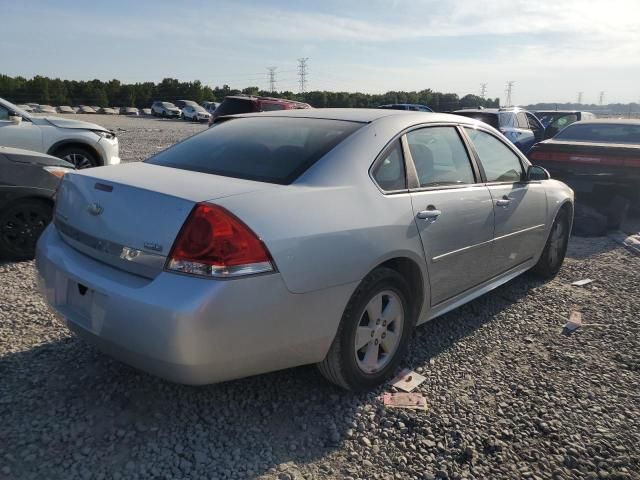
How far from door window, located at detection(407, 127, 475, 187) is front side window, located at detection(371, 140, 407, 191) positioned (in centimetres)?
15

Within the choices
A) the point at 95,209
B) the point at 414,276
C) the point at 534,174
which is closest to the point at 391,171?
the point at 414,276

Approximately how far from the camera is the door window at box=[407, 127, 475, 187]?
3383 millimetres

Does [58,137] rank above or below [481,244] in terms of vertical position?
above

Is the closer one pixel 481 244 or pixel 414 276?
pixel 414 276

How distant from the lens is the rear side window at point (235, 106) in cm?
1352

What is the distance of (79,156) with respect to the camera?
325 inches

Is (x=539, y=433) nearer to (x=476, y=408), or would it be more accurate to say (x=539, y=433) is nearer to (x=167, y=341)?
(x=476, y=408)

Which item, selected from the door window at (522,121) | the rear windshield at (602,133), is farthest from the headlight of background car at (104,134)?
the door window at (522,121)

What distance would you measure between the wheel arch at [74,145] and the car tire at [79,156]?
3cm

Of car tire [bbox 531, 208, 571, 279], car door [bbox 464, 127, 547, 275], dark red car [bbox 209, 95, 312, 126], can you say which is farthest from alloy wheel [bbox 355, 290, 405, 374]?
dark red car [bbox 209, 95, 312, 126]

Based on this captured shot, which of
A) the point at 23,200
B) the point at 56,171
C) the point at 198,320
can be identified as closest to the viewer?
the point at 198,320

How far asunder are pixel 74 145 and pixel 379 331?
22.6ft

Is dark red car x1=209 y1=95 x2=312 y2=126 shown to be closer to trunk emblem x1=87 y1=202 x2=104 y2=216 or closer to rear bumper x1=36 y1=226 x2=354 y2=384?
trunk emblem x1=87 y1=202 x2=104 y2=216

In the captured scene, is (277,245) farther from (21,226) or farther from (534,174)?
(21,226)
